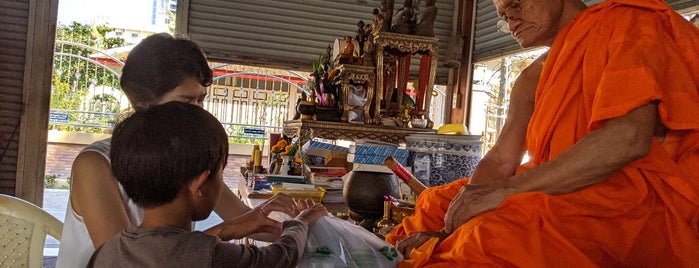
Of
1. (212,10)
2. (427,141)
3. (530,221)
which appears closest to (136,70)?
(530,221)

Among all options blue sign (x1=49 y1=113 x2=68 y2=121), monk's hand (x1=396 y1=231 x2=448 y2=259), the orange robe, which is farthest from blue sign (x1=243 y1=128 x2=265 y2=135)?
the orange robe

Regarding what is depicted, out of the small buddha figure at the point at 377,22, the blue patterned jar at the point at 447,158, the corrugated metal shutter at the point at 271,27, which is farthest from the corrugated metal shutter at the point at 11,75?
the blue patterned jar at the point at 447,158

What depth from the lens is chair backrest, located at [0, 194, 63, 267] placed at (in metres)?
1.93

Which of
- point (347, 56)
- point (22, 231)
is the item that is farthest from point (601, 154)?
point (347, 56)

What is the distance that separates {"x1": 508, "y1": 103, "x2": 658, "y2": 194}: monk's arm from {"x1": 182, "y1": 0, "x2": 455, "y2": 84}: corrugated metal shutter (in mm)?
4136

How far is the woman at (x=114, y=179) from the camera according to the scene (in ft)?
4.89

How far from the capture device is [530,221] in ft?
4.45

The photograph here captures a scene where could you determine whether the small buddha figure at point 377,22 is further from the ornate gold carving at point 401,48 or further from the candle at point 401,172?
the candle at point 401,172

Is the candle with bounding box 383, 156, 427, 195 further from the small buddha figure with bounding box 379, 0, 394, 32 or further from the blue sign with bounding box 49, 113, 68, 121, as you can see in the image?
the blue sign with bounding box 49, 113, 68, 121

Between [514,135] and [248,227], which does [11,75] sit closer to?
[248,227]

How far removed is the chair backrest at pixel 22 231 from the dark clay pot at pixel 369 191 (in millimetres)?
1117

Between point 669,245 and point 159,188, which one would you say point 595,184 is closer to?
point 669,245

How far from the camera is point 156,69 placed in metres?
1.58

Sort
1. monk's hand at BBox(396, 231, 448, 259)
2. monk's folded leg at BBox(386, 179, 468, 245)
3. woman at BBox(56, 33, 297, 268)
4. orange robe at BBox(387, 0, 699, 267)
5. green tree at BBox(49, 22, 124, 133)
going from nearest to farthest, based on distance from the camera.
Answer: orange robe at BBox(387, 0, 699, 267), woman at BBox(56, 33, 297, 268), monk's hand at BBox(396, 231, 448, 259), monk's folded leg at BBox(386, 179, 468, 245), green tree at BBox(49, 22, 124, 133)
